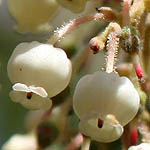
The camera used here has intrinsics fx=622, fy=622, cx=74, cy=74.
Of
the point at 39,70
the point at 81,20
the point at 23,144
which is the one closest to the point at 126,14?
the point at 81,20

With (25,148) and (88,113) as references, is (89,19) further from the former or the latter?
(25,148)

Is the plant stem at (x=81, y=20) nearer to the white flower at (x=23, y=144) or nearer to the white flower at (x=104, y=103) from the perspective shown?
the white flower at (x=104, y=103)

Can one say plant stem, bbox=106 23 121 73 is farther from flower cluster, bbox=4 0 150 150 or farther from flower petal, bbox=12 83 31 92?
flower petal, bbox=12 83 31 92

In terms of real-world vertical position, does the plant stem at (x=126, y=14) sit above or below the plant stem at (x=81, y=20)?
above

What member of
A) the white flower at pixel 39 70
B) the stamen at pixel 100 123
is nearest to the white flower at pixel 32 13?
the white flower at pixel 39 70

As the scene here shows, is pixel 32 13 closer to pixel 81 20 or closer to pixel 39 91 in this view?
pixel 81 20
